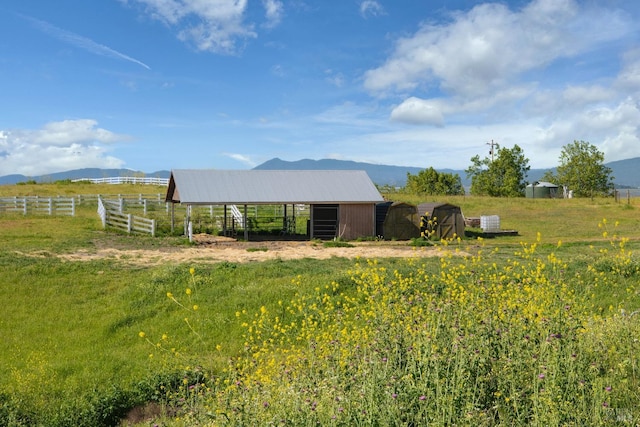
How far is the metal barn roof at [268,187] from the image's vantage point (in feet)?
97.5

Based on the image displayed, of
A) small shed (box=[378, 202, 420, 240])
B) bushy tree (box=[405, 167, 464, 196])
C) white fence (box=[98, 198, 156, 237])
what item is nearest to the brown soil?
small shed (box=[378, 202, 420, 240])

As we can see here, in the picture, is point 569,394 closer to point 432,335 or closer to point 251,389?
point 432,335

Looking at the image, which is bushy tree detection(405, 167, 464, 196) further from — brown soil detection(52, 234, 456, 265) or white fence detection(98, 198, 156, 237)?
brown soil detection(52, 234, 456, 265)

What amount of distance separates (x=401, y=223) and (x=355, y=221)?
98.4 inches

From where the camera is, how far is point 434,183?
252ft

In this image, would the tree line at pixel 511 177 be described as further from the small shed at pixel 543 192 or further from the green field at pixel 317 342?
the green field at pixel 317 342

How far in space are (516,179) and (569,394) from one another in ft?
240

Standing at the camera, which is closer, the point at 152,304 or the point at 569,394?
the point at 569,394

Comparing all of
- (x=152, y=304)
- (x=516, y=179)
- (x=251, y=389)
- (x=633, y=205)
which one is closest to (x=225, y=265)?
(x=152, y=304)

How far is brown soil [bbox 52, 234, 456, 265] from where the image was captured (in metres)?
20.2

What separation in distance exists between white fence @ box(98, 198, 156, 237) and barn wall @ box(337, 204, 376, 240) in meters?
9.94

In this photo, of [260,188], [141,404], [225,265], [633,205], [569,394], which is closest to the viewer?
[569,394]

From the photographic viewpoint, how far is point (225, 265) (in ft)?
55.9

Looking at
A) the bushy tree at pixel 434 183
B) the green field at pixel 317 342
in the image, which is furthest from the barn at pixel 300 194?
the bushy tree at pixel 434 183
